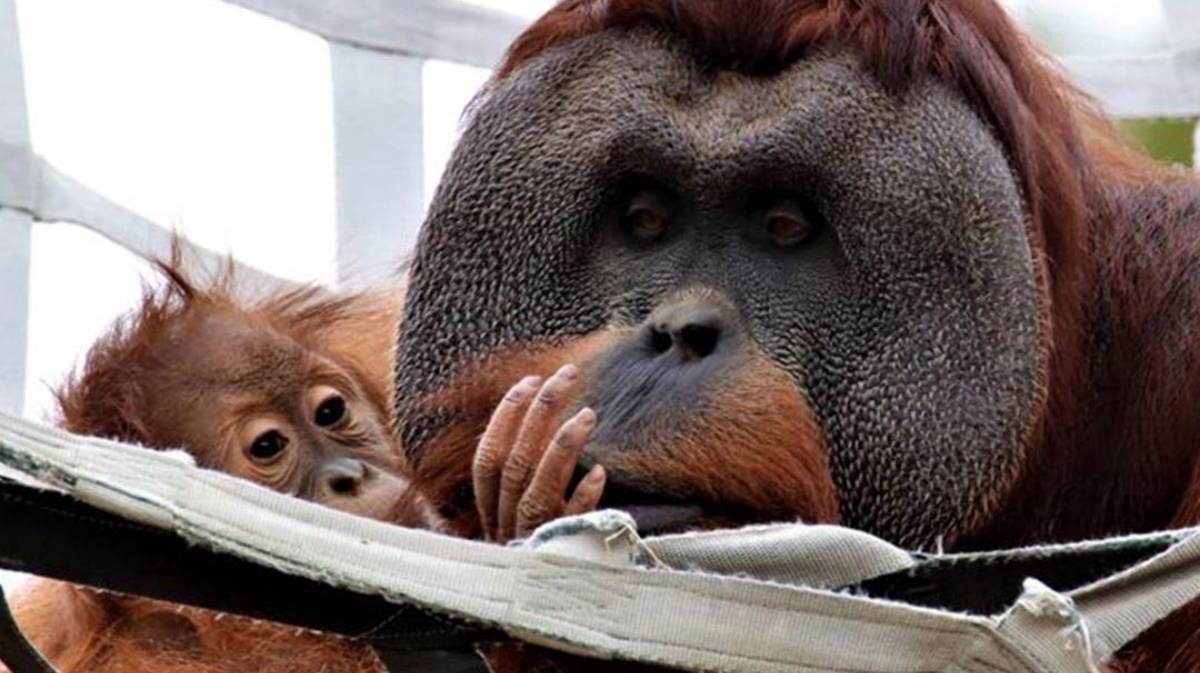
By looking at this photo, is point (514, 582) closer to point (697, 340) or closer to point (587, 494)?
point (587, 494)

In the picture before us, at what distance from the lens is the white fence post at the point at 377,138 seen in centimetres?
382

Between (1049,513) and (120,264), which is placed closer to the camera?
(1049,513)

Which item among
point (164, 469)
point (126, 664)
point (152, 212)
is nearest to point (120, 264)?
point (152, 212)

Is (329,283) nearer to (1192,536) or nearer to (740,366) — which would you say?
(740,366)

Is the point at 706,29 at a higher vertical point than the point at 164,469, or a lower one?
higher

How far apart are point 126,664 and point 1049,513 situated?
1082 millimetres

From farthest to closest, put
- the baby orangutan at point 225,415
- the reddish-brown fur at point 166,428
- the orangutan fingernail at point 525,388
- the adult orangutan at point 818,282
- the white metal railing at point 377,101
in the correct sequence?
the white metal railing at point 377,101 < the baby orangutan at point 225,415 < the reddish-brown fur at point 166,428 < the adult orangutan at point 818,282 < the orangutan fingernail at point 525,388

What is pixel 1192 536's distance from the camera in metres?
1.79

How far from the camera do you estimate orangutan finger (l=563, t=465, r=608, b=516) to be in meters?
2.02

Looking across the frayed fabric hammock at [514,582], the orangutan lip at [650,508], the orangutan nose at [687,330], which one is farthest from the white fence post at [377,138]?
the frayed fabric hammock at [514,582]

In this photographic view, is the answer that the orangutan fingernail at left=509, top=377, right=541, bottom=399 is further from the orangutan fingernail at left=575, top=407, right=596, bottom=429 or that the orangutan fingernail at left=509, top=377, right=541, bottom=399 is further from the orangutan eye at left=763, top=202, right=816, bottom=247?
the orangutan eye at left=763, top=202, right=816, bottom=247

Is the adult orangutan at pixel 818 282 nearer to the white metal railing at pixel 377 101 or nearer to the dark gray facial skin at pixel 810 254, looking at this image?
the dark gray facial skin at pixel 810 254

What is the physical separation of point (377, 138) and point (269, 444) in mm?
759

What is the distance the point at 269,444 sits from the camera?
3.23 metres
